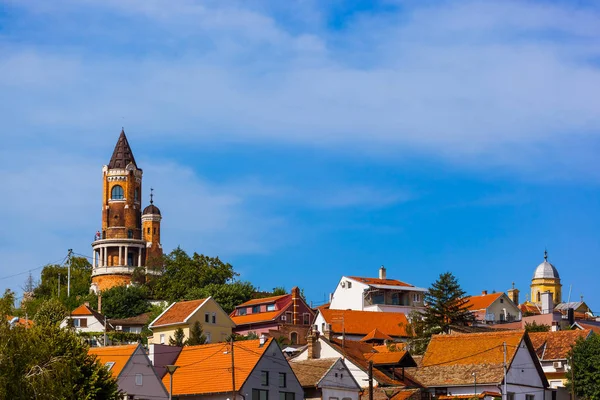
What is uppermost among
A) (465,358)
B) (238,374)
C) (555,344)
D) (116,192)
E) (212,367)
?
(116,192)

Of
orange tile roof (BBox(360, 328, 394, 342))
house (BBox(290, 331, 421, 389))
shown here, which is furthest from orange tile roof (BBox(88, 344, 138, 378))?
orange tile roof (BBox(360, 328, 394, 342))

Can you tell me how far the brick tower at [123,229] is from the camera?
540 feet

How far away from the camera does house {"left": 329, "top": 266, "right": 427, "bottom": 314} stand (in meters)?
137

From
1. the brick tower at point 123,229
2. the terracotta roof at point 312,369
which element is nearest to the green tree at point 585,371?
the terracotta roof at point 312,369

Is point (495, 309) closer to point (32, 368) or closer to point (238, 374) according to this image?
point (238, 374)

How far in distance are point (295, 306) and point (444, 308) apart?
75.8 ft

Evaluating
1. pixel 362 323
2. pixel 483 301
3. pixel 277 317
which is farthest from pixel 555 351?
pixel 483 301

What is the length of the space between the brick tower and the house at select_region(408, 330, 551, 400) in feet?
285

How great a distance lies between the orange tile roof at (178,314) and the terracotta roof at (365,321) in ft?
49.0

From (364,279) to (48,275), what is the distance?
50.3 metres

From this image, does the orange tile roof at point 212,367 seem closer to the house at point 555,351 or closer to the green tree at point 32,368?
the green tree at point 32,368

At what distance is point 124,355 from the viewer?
2884 inches

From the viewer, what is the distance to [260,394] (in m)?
74.1

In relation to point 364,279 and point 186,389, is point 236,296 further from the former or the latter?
point 186,389
